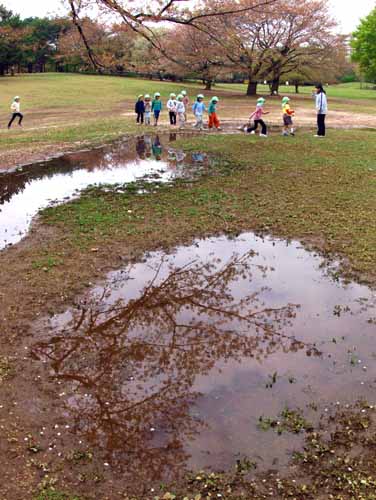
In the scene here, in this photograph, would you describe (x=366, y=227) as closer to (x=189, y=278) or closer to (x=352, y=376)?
(x=189, y=278)

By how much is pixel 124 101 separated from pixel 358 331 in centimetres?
3481

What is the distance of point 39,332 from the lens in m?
6.62

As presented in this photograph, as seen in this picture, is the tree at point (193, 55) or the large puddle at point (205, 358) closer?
the large puddle at point (205, 358)

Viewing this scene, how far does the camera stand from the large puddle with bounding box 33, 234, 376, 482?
15.8 ft

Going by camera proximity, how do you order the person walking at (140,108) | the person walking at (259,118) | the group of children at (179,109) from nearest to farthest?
the person walking at (259,118) → the group of children at (179,109) → the person walking at (140,108)

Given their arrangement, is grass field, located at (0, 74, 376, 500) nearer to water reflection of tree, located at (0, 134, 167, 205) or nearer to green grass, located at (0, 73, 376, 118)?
water reflection of tree, located at (0, 134, 167, 205)

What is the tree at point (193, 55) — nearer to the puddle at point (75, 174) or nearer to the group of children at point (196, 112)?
the group of children at point (196, 112)

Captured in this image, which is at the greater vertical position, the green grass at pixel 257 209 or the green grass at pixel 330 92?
the green grass at pixel 330 92

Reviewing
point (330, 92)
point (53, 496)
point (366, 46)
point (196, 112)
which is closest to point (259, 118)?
point (196, 112)

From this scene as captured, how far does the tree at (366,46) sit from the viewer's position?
53031 millimetres

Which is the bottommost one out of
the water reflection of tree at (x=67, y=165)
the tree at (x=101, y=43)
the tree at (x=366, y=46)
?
the water reflection of tree at (x=67, y=165)

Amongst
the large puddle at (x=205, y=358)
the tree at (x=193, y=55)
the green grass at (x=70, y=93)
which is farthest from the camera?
the green grass at (x=70, y=93)

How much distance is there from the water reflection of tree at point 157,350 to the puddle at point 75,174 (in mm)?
3798

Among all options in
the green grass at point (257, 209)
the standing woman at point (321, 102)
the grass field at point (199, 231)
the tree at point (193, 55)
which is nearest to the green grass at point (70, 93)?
the tree at point (193, 55)
